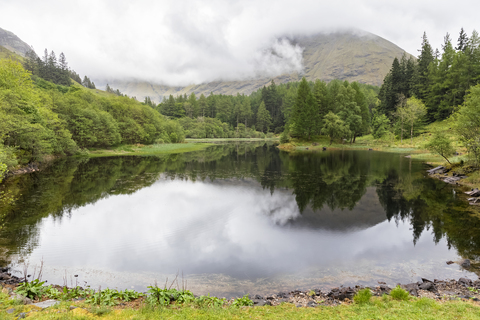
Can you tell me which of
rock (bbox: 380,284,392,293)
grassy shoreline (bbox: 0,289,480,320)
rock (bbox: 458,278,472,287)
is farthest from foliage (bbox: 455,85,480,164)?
grassy shoreline (bbox: 0,289,480,320)

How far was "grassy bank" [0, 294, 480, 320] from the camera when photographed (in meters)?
6.23

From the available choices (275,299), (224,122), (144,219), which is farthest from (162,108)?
(275,299)

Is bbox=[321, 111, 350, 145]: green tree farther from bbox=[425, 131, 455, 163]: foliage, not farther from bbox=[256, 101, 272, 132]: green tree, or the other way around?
bbox=[256, 101, 272, 132]: green tree

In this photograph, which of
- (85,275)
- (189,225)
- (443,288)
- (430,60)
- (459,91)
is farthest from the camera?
(430,60)

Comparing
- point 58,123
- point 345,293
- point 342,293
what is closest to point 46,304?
point 342,293

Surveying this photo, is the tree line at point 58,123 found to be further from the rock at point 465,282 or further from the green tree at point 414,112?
the green tree at point 414,112

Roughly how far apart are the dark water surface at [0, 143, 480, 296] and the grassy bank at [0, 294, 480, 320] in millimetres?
2093

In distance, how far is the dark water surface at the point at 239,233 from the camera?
33.1ft

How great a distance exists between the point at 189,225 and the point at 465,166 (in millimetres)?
31601

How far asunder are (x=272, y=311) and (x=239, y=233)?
7300 mm

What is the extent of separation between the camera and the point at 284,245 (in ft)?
41.7

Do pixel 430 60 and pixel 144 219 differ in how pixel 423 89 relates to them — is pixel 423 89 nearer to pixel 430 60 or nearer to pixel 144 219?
pixel 430 60

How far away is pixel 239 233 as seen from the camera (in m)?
14.3

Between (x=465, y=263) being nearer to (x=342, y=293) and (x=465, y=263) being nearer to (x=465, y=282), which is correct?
(x=465, y=282)
